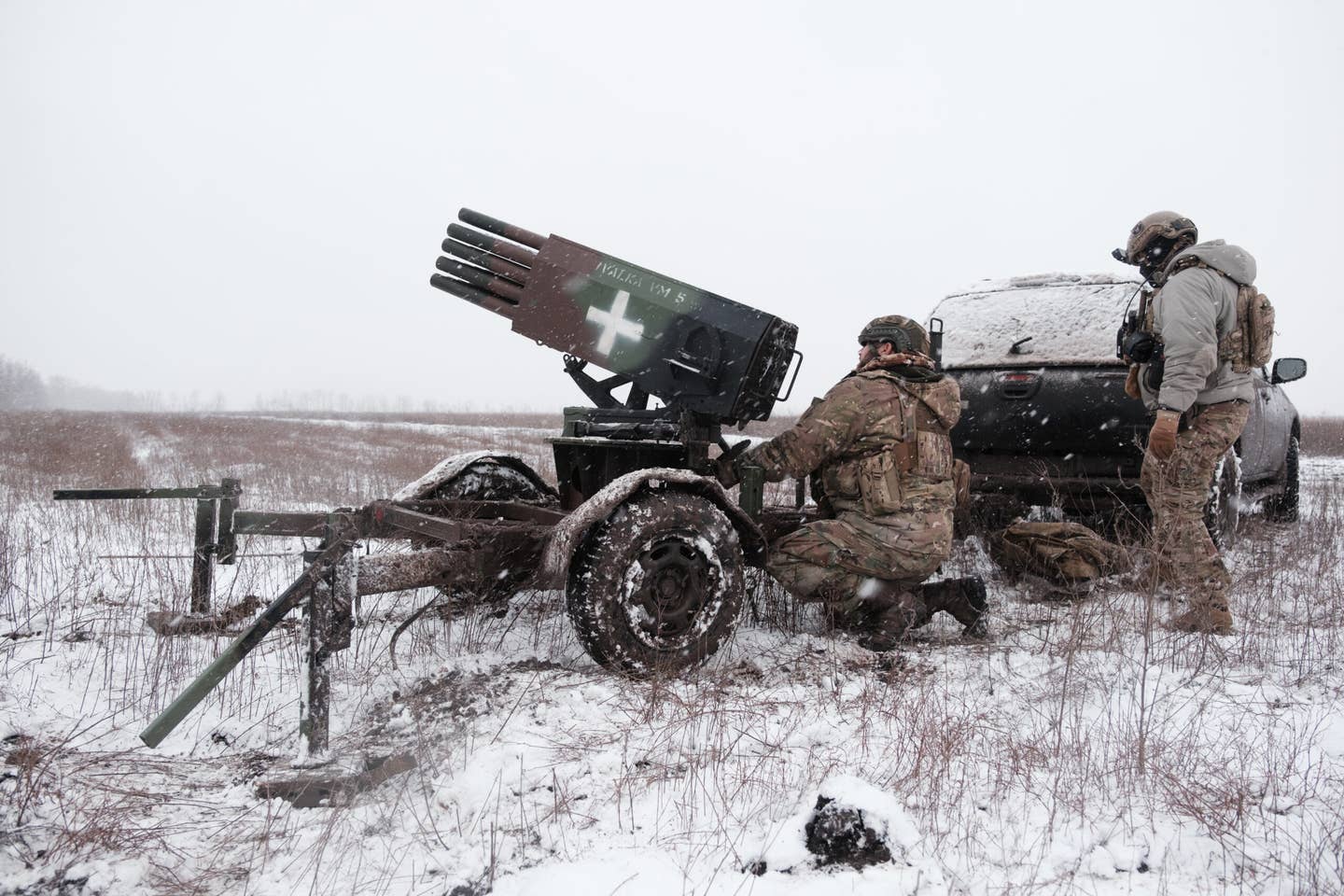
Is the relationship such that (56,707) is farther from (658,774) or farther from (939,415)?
(939,415)

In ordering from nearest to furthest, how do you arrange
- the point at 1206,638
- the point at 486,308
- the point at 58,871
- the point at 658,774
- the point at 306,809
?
the point at 58,871 < the point at 306,809 < the point at 658,774 < the point at 1206,638 < the point at 486,308

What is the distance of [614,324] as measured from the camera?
13.4ft

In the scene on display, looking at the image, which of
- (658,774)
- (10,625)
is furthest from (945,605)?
(10,625)

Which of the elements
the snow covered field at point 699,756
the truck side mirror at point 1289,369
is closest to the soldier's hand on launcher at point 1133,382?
the snow covered field at point 699,756

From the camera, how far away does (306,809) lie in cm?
236

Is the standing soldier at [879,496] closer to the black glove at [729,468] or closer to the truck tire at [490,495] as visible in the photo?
the black glove at [729,468]

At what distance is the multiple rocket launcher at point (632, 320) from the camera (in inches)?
155

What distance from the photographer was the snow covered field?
208cm

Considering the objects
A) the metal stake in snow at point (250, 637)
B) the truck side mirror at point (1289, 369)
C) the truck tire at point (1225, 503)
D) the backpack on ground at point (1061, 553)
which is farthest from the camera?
the truck side mirror at point (1289, 369)

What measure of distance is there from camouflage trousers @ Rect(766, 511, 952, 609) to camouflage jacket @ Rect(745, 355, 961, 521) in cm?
6

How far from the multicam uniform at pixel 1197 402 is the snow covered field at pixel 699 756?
0.33m

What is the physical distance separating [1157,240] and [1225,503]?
1.87 meters

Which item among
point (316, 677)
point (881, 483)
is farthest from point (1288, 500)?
point (316, 677)

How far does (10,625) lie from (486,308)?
2674 millimetres
